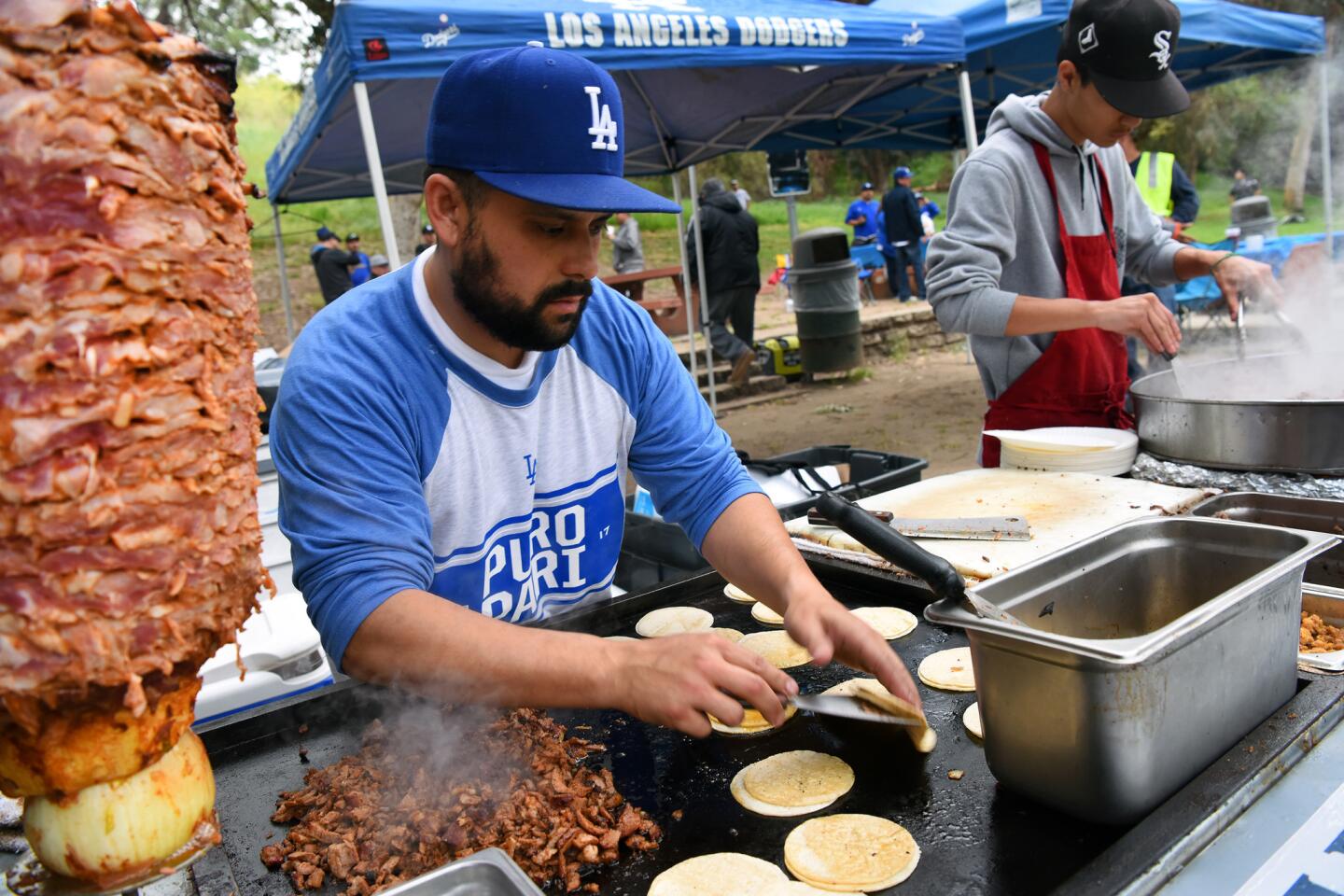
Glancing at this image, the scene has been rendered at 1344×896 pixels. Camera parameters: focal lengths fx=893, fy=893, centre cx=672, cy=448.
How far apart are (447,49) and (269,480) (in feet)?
7.44

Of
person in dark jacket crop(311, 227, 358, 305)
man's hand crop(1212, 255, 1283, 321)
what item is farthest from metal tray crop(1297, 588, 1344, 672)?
person in dark jacket crop(311, 227, 358, 305)

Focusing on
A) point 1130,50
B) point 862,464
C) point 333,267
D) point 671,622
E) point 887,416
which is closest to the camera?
point 671,622

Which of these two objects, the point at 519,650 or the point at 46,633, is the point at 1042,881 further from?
the point at 46,633

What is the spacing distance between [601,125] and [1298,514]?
1.88 m

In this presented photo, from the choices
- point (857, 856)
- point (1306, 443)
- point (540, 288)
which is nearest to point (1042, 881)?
point (857, 856)

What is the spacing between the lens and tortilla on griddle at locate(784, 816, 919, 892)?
1.27m

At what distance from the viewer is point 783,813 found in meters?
1.44

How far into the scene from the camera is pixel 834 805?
1.47 m

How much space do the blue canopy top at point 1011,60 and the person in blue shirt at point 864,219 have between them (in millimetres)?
6943

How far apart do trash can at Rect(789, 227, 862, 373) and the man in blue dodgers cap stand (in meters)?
9.35

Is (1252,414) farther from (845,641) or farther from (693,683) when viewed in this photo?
(693,683)

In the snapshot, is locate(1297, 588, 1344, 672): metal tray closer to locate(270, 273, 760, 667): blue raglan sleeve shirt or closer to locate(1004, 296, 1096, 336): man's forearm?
locate(1004, 296, 1096, 336): man's forearm

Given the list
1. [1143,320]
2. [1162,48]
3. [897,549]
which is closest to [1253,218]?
[1162,48]

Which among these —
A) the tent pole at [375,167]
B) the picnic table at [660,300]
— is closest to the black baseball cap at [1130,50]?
the tent pole at [375,167]
